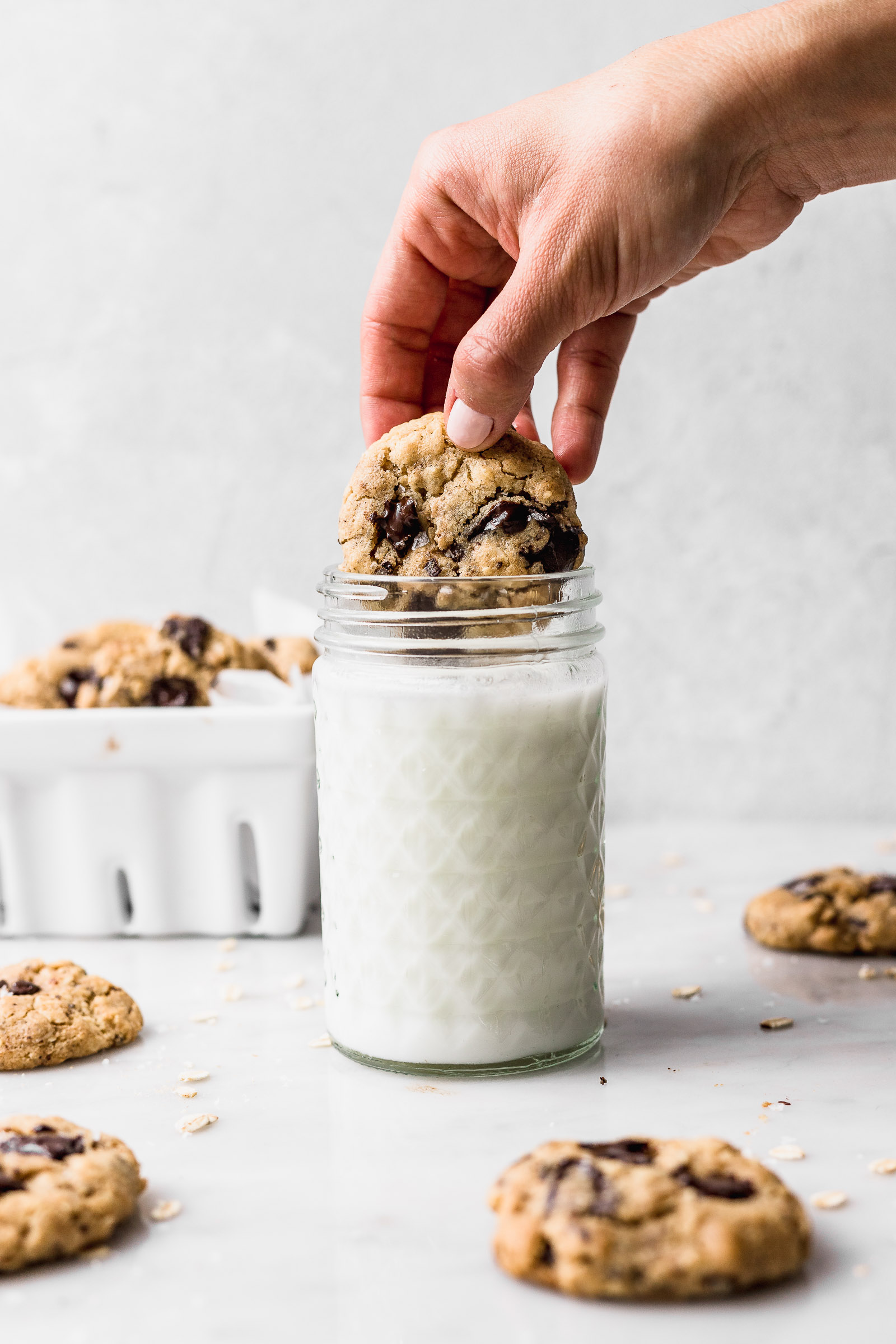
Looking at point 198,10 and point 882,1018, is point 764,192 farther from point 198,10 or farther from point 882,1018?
point 198,10

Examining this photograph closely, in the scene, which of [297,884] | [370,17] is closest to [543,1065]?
[297,884]

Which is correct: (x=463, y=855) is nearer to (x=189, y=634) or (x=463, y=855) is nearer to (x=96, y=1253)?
(x=96, y=1253)

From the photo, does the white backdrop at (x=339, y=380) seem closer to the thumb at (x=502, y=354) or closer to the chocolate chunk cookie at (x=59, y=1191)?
the thumb at (x=502, y=354)

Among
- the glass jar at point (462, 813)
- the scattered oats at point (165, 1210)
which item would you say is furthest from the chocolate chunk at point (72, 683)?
the scattered oats at point (165, 1210)

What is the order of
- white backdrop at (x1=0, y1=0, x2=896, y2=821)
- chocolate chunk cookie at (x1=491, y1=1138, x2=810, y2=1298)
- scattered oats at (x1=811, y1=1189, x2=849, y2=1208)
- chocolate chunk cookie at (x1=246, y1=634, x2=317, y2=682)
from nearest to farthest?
chocolate chunk cookie at (x1=491, y1=1138, x2=810, y2=1298) < scattered oats at (x1=811, y1=1189, x2=849, y2=1208) < chocolate chunk cookie at (x1=246, y1=634, x2=317, y2=682) < white backdrop at (x1=0, y1=0, x2=896, y2=821)

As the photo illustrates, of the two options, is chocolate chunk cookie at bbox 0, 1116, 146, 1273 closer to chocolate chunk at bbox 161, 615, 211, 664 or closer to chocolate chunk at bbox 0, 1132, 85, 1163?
chocolate chunk at bbox 0, 1132, 85, 1163

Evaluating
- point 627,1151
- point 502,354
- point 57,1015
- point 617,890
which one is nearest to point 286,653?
point 617,890

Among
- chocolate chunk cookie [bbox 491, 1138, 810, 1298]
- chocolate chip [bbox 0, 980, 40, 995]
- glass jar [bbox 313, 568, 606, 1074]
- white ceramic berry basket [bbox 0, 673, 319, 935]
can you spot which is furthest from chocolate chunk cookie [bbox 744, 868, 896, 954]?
chocolate chip [bbox 0, 980, 40, 995]
